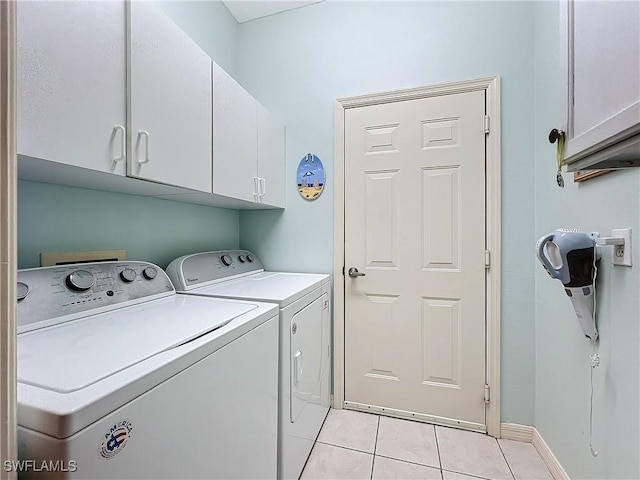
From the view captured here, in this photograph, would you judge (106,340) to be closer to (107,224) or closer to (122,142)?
(122,142)

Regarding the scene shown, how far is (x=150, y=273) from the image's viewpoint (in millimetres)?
1363

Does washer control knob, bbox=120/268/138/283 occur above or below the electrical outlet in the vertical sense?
below

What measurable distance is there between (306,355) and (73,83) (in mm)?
1429

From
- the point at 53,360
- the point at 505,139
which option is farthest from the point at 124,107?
the point at 505,139

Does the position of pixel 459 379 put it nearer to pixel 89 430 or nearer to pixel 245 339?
pixel 245 339

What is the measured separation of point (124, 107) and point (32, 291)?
0.67m

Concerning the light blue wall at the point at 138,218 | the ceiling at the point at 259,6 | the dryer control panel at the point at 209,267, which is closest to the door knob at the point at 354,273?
the dryer control panel at the point at 209,267

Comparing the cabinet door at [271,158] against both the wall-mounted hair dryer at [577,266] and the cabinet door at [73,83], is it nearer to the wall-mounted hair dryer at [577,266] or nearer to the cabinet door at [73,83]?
the cabinet door at [73,83]


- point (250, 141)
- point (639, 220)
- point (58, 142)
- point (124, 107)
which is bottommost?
point (639, 220)

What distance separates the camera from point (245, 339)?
3.22ft

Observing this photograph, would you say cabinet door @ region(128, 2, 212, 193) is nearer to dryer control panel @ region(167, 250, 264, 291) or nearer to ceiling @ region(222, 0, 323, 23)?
dryer control panel @ region(167, 250, 264, 291)

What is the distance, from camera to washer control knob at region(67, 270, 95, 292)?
104cm

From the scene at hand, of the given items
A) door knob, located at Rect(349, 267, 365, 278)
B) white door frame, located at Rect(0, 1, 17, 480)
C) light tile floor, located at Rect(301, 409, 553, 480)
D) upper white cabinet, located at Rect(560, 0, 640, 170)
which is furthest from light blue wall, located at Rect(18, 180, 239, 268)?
upper white cabinet, located at Rect(560, 0, 640, 170)

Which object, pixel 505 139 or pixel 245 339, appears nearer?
pixel 245 339
